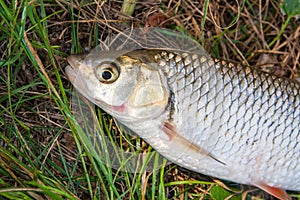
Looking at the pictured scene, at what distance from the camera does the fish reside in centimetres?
241

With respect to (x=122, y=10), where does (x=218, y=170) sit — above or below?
below

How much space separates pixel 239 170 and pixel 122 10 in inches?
45.2

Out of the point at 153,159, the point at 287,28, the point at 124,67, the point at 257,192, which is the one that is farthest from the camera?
the point at 287,28

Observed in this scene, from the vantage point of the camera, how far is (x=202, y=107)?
8.11ft

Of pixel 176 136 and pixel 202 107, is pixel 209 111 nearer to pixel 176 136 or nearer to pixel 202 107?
pixel 202 107

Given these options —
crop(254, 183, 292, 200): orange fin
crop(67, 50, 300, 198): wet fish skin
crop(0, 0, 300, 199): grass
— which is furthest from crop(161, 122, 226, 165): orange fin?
crop(254, 183, 292, 200): orange fin

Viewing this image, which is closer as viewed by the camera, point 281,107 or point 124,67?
point 124,67

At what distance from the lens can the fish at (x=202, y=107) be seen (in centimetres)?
241

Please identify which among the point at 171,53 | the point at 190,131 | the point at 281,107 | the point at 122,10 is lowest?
the point at 190,131

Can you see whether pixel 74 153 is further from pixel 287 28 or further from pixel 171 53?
pixel 287 28

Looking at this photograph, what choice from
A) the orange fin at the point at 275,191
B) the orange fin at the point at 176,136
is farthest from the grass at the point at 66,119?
the orange fin at the point at 176,136

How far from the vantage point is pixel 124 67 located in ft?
7.82

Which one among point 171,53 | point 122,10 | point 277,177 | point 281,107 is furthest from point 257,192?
point 122,10

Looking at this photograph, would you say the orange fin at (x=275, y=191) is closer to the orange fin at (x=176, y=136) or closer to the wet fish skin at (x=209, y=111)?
the wet fish skin at (x=209, y=111)
